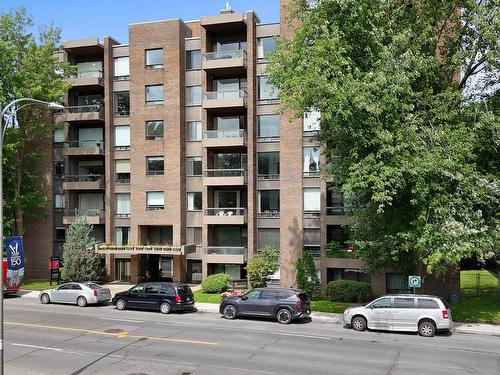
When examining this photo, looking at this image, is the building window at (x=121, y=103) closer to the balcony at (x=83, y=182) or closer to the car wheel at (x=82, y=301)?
the balcony at (x=83, y=182)

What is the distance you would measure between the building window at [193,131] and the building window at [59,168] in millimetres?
11639

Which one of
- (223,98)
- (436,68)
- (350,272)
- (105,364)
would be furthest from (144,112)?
(105,364)

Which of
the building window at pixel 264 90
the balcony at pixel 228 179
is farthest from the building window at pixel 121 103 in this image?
the building window at pixel 264 90

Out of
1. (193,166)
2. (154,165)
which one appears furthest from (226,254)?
(154,165)

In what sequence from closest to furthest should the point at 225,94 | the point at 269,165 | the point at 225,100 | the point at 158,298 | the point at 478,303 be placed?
the point at 158,298 < the point at 478,303 < the point at 225,100 < the point at 225,94 < the point at 269,165

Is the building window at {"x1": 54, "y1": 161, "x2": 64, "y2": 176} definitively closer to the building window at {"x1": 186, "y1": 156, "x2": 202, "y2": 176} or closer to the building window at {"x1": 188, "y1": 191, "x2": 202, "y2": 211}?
Result: the building window at {"x1": 186, "y1": 156, "x2": 202, "y2": 176}

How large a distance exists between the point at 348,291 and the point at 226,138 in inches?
541

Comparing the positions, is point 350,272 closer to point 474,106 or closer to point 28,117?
point 474,106

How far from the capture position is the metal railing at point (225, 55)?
35.8 metres

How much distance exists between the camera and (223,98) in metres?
36.0

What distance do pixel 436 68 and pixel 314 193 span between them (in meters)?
12.9

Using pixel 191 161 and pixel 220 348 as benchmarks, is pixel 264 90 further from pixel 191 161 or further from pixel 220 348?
pixel 220 348

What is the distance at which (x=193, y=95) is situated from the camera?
1515 inches

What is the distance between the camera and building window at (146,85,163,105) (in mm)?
38500
